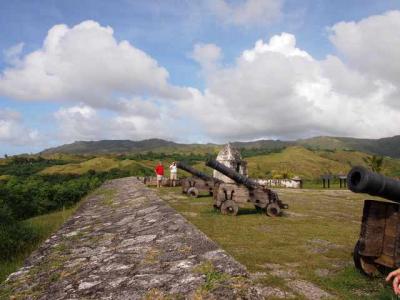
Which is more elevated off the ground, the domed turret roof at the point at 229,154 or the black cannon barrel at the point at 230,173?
the domed turret roof at the point at 229,154

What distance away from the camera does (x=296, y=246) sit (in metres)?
6.93

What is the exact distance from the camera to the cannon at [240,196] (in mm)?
11062

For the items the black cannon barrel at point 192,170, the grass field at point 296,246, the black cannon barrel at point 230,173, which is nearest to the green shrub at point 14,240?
the grass field at point 296,246

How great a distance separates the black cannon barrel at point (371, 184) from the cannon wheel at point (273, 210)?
667 cm

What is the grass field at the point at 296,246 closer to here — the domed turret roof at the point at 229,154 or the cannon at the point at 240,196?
the cannon at the point at 240,196

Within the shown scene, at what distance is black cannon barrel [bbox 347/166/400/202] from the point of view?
4.25m

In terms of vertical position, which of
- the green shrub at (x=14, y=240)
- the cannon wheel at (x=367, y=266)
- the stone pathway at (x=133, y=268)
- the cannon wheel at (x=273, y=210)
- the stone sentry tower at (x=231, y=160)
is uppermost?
the stone sentry tower at (x=231, y=160)

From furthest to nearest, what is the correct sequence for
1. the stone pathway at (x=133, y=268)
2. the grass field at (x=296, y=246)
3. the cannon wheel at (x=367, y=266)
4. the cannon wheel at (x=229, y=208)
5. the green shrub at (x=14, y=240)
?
1. the cannon wheel at (x=229, y=208)
2. the green shrub at (x=14, y=240)
3. the cannon wheel at (x=367, y=266)
4. the grass field at (x=296, y=246)
5. the stone pathway at (x=133, y=268)

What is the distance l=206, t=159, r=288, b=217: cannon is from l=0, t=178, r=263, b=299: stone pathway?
6.47m

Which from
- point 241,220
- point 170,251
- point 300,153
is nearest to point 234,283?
point 170,251

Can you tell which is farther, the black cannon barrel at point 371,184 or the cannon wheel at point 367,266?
the cannon wheel at point 367,266

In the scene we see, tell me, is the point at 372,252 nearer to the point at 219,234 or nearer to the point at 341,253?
the point at 341,253

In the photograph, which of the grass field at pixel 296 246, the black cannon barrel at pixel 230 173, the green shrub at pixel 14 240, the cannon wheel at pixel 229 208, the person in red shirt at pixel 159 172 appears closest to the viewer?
the grass field at pixel 296 246

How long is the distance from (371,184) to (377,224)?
3.46 ft
